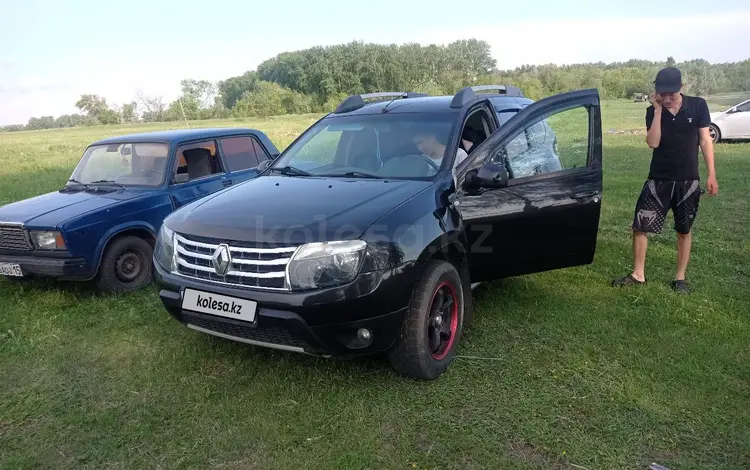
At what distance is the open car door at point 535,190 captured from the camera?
3.75 metres

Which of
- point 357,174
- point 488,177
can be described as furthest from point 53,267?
point 488,177

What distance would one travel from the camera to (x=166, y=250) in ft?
11.3

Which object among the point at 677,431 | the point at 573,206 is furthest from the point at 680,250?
the point at 677,431

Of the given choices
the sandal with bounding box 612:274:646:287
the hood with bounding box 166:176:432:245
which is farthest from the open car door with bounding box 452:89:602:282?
the sandal with bounding box 612:274:646:287

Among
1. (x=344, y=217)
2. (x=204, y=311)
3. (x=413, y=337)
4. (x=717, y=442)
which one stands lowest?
(x=717, y=442)

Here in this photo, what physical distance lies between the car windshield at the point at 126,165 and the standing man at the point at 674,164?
4.87 m

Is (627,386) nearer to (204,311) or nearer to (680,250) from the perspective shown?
(680,250)

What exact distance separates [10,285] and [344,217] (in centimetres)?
455

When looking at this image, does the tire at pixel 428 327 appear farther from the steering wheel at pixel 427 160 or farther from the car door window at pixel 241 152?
the car door window at pixel 241 152

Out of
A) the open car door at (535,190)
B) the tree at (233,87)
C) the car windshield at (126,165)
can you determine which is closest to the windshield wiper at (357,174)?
the open car door at (535,190)

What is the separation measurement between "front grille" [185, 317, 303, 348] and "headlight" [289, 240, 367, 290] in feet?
0.99

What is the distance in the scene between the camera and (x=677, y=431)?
9.41ft

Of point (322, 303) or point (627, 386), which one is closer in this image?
point (322, 303)

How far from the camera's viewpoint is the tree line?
44.1m
